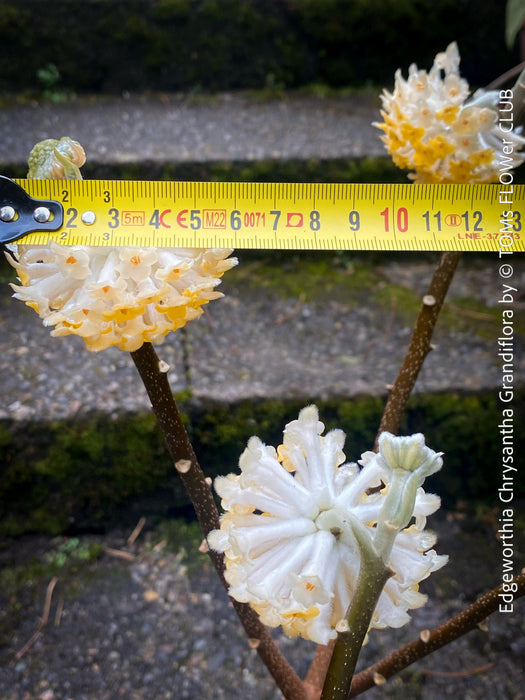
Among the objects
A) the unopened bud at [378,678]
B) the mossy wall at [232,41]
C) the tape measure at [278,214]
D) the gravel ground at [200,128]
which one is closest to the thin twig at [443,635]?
the unopened bud at [378,678]

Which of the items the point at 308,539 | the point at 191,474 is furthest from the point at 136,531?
the point at 308,539

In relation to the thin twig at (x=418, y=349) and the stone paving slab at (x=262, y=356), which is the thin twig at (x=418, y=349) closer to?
the thin twig at (x=418, y=349)

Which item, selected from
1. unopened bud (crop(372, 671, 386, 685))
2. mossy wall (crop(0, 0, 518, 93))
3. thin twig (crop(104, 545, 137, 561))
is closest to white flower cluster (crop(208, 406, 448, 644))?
unopened bud (crop(372, 671, 386, 685))

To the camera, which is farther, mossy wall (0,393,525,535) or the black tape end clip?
mossy wall (0,393,525,535)

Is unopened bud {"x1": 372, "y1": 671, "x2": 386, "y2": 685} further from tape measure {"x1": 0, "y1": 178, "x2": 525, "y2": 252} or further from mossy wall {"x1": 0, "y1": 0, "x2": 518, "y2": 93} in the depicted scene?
mossy wall {"x1": 0, "y1": 0, "x2": 518, "y2": 93}

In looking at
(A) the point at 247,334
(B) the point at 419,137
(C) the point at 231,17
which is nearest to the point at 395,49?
(C) the point at 231,17
